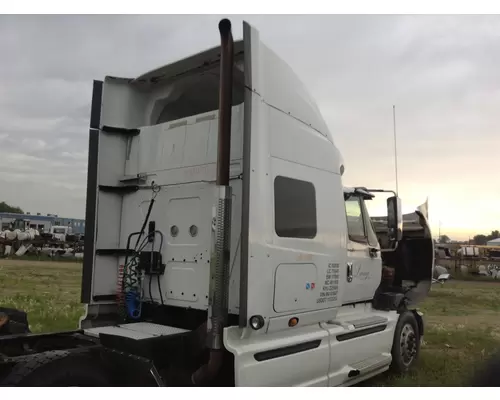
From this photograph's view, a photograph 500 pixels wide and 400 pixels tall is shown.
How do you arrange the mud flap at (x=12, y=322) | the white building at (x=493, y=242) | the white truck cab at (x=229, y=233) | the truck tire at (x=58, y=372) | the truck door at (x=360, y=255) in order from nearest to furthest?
the truck tire at (x=58, y=372), the white truck cab at (x=229, y=233), the mud flap at (x=12, y=322), the truck door at (x=360, y=255), the white building at (x=493, y=242)

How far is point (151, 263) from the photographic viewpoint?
4.55m

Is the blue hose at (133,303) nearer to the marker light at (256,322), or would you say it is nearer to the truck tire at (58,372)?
the truck tire at (58,372)

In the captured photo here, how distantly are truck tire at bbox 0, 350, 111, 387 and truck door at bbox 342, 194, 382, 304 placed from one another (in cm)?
262

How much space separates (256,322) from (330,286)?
1.16 metres

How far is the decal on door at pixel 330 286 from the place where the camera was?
14.4ft

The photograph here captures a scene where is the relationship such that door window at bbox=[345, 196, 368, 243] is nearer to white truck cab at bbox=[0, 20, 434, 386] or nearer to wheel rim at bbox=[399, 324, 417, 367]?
white truck cab at bbox=[0, 20, 434, 386]

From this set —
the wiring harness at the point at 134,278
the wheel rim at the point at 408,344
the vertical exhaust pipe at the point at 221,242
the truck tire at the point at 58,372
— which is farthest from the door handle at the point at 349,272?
the truck tire at the point at 58,372

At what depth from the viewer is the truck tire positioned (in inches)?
123

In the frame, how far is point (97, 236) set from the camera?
4758 mm

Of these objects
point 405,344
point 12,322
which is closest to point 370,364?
point 405,344

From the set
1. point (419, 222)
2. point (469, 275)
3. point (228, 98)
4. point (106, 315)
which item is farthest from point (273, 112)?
point (469, 275)

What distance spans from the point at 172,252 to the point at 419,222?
3830 mm

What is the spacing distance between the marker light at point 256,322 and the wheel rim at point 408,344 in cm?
295

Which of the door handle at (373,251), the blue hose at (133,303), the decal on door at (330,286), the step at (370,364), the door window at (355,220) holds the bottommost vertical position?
the step at (370,364)
